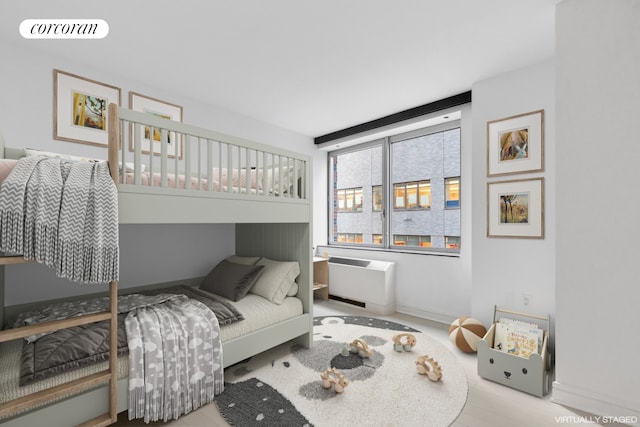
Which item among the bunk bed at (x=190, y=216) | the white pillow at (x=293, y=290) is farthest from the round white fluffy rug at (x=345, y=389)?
the white pillow at (x=293, y=290)

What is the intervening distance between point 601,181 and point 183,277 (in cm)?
336

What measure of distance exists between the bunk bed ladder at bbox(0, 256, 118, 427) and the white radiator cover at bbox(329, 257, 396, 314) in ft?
8.61

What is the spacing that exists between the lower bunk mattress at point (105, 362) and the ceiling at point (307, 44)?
1.90m

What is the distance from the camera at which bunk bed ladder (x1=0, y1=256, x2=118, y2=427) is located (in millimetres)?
1228

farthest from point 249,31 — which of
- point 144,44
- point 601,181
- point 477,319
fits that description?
point 477,319

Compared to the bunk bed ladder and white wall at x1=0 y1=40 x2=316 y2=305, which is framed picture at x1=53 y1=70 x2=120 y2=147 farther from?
the bunk bed ladder

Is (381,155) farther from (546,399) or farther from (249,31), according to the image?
(546,399)

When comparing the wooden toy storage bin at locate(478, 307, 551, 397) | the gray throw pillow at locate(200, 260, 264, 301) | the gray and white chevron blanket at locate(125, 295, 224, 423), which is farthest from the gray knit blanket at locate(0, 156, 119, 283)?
the wooden toy storage bin at locate(478, 307, 551, 397)

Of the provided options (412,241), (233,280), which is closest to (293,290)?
(233,280)

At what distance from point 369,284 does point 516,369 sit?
70.4 inches

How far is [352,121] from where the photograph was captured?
3840 mm

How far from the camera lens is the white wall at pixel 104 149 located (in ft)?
7.12

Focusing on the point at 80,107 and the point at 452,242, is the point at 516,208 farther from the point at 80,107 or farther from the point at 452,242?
the point at 80,107

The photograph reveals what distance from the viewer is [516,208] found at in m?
2.54
